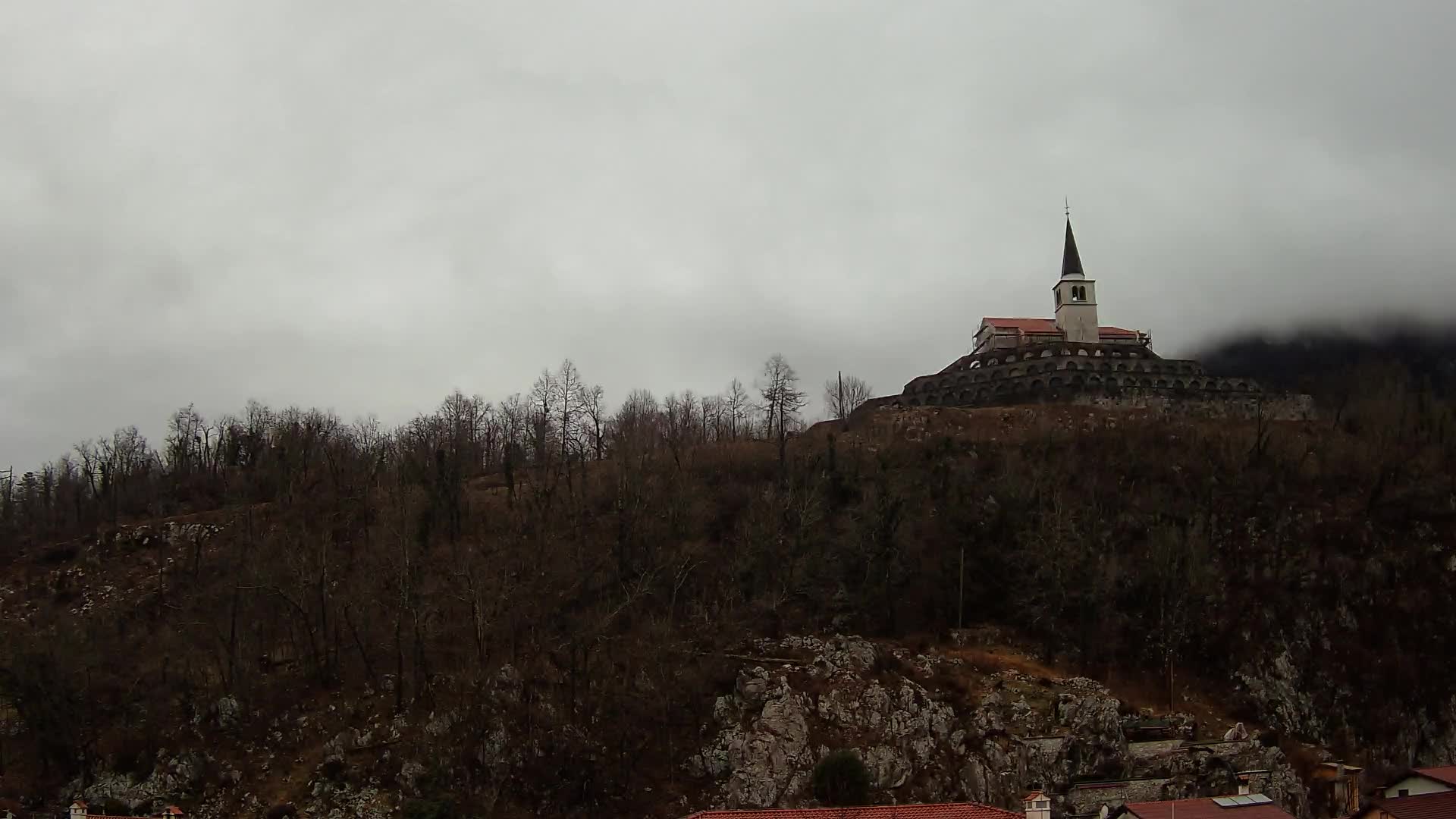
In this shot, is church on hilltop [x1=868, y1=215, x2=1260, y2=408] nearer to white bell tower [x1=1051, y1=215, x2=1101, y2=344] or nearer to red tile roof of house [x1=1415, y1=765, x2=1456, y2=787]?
white bell tower [x1=1051, y1=215, x2=1101, y2=344]

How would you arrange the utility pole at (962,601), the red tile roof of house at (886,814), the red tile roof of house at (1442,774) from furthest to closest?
the utility pole at (962,601), the red tile roof of house at (1442,774), the red tile roof of house at (886,814)

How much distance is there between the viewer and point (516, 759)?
1714 inches

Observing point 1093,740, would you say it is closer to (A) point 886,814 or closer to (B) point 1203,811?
(B) point 1203,811

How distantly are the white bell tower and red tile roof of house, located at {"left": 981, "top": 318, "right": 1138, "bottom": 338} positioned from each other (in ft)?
3.81

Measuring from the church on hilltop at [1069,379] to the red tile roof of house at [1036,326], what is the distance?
303cm

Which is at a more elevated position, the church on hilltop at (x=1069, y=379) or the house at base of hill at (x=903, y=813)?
the church on hilltop at (x=1069, y=379)

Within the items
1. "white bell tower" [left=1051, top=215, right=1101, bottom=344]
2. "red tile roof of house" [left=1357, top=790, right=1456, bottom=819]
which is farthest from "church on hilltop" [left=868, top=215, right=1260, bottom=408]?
"red tile roof of house" [left=1357, top=790, right=1456, bottom=819]

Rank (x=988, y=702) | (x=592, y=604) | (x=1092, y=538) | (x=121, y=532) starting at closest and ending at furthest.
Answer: (x=988, y=702)
(x=592, y=604)
(x=1092, y=538)
(x=121, y=532)

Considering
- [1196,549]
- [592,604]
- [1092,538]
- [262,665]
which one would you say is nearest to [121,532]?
[262,665]

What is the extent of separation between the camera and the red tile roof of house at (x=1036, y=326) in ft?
334

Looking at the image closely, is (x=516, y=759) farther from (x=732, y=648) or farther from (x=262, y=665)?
(x=262, y=665)

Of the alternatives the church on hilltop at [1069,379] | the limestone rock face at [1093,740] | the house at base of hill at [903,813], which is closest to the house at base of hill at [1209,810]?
the house at base of hill at [903,813]

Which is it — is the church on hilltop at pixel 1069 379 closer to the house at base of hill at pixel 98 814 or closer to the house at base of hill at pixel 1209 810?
the house at base of hill at pixel 1209 810

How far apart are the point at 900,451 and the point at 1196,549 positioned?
65.5 feet
